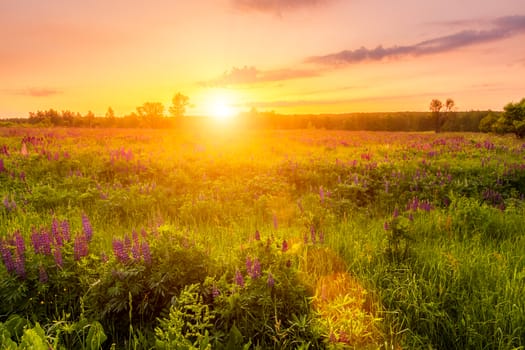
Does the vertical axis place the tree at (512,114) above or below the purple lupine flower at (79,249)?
above

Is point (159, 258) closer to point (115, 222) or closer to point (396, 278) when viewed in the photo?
point (396, 278)

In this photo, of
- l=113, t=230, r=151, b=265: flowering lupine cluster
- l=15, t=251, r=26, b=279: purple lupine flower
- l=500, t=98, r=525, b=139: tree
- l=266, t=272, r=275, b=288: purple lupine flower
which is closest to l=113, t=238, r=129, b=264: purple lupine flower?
l=113, t=230, r=151, b=265: flowering lupine cluster

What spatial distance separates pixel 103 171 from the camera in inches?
324

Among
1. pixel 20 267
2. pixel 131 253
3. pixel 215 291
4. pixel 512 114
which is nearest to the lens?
pixel 215 291

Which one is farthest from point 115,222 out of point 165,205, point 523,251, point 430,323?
point 523,251

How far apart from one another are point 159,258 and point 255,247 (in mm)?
846

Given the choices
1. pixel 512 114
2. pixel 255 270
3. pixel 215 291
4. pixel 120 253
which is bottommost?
pixel 215 291

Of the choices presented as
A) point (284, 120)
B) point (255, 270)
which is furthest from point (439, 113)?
point (255, 270)

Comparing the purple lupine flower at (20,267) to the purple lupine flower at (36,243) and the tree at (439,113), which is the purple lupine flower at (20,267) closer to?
the purple lupine flower at (36,243)

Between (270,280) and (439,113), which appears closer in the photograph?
(270,280)

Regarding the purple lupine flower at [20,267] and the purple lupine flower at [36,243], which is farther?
the purple lupine flower at [36,243]

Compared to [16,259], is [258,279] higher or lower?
lower

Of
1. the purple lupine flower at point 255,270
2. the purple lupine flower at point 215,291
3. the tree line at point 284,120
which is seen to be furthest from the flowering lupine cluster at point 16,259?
the tree line at point 284,120

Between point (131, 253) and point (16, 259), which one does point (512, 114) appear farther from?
point (16, 259)
